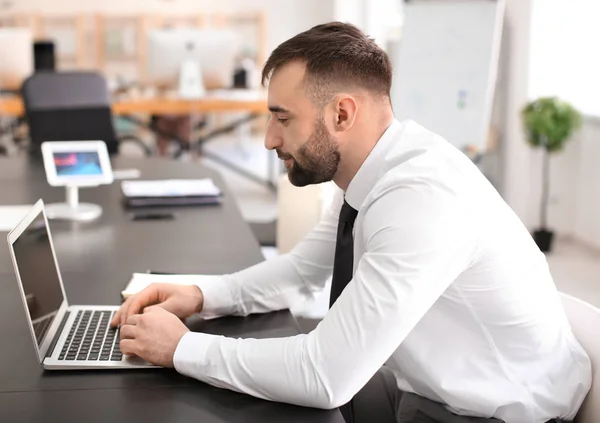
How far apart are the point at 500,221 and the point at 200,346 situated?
0.55 meters

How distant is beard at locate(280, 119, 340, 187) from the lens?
134 centimetres

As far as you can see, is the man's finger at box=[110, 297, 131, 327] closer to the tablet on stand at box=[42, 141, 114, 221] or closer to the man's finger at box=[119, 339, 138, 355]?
the man's finger at box=[119, 339, 138, 355]

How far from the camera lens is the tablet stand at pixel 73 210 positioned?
2.35m

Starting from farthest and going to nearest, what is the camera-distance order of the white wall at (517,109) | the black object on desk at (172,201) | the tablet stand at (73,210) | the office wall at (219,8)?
the office wall at (219,8), the white wall at (517,109), the black object on desk at (172,201), the tablet stand at (73,210)

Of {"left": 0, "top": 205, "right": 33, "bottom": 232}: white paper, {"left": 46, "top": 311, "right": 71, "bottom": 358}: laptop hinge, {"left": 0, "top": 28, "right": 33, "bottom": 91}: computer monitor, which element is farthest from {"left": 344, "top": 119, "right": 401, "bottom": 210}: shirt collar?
{"left": 0, "top": 28, "right": 33, "bottom": 91}: computer monitor

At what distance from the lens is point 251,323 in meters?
1.52

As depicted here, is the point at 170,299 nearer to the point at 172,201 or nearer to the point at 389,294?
the point at 389,294

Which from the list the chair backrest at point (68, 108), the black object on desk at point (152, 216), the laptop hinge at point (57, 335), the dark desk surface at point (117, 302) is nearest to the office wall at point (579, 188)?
the dark desk surface at point (117, 302)

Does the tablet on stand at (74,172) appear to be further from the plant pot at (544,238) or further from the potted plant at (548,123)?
the plant pot at (544,238)

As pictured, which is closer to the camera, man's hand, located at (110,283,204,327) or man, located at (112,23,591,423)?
man, located at (112,23,591,423)

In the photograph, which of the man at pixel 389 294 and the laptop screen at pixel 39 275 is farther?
the laptop screen at pixel 39 275

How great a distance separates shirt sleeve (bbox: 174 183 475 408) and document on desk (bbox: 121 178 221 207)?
142cm

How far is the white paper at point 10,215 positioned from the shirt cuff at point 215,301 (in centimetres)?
93

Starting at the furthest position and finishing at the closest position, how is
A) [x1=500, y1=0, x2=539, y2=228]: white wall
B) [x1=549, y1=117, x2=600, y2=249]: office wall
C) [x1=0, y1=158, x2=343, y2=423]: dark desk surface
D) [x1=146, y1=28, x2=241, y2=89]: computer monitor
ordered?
[x1=146, y1=28, x2=241, y2=89]: computer monitor < [x1=500, y1=0, x2=539, y2=228]: white wall < [x1=549, y1=117, x2=600, y2=249]: office wall < [x1=0, y1=158, x2=343, y2=423]: dark desk surface
